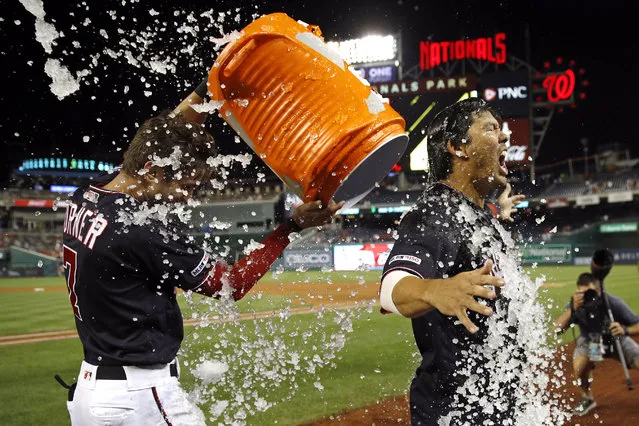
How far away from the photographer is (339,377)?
723 centimetres

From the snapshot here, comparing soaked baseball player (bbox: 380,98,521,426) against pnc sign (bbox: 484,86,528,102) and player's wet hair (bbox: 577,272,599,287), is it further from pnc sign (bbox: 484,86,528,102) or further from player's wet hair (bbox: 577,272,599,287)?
pnc sign (bbox: 484,86,528,102)

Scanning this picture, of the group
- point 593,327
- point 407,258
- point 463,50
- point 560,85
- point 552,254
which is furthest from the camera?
point 560,85

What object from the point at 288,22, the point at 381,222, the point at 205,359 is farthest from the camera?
the point at 381,222

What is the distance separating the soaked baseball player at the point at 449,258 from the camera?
1.89 meters

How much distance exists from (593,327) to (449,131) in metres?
4.57

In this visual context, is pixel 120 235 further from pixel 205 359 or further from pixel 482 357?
pixel 205 359

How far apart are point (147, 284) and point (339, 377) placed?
530 centimetres

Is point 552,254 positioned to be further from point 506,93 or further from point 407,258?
point 407,258

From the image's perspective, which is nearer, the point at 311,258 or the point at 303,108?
the point at 303,108

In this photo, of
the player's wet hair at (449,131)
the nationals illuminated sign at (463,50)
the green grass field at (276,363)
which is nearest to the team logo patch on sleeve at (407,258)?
the player's wet hair at (449,131)

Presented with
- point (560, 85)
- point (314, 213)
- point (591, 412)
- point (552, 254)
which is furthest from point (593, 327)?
point (560, 85)

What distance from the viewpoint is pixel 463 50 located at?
1367 inches

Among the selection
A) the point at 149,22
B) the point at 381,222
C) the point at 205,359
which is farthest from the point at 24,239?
the point at 149,22

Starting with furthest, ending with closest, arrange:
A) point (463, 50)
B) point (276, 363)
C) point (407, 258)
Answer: point (463, 50), point (276, 363), point (407, 258)
